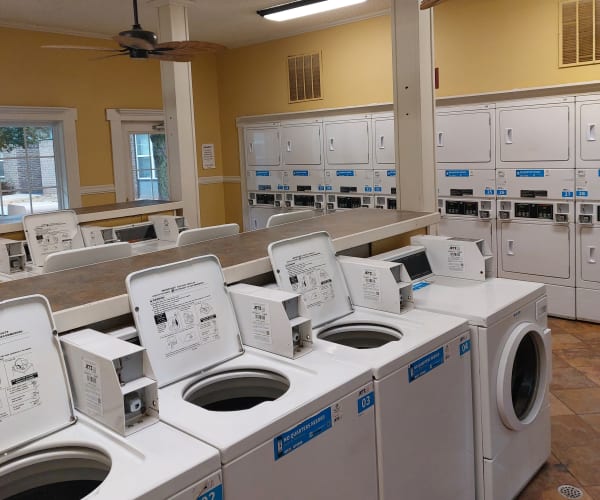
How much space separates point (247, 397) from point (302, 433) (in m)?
0.45

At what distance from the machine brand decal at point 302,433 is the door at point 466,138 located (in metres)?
4.30

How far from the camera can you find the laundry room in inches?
67.5

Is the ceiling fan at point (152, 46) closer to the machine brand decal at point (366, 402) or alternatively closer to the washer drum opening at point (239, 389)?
the washer drum opening at point (239, 389)

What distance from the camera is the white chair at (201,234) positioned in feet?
11.1

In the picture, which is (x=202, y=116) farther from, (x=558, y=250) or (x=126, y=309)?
(x=126, y=309)

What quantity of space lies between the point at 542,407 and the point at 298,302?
58.6 inches

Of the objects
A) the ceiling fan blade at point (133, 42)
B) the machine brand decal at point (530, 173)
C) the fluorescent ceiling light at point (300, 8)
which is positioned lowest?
the machine brand decal at point (530, 173)

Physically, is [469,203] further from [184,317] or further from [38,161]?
[38,161]

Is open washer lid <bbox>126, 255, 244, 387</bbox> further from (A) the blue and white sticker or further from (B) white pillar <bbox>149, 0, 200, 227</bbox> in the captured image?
(B) white pillar <bbox>149, 0, 200, 227</bbox>

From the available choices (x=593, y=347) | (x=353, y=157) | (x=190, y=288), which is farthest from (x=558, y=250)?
(x=190, y=288)

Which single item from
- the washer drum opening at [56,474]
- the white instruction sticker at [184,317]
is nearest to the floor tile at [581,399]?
the white instruction sticker at [184,317]

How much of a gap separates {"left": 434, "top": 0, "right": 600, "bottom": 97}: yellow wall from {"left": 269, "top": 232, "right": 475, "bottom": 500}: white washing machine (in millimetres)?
3732

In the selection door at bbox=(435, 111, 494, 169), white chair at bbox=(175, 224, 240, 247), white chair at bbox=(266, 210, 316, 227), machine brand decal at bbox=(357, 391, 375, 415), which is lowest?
machine brand decal at bbox=(357, 391, 375, 415)

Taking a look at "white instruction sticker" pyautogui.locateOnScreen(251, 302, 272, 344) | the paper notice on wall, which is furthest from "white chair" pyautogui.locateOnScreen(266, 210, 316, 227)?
the paper notice on wall
